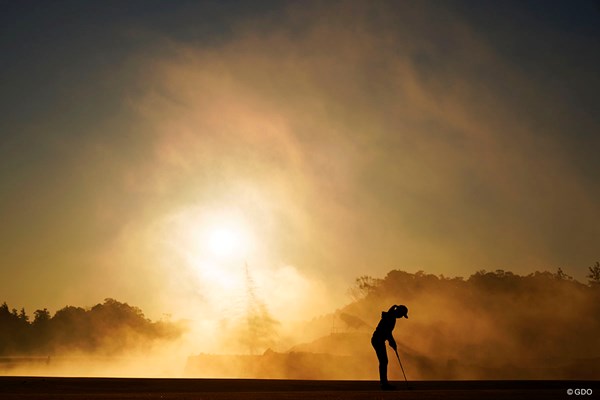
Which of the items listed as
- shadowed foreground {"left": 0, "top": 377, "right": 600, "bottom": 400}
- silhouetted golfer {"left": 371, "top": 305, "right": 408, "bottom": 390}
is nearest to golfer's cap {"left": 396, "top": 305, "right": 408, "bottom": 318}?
silhouetted golfer {"left": 371, "top": 305, "right": 408, "bottom": 390}

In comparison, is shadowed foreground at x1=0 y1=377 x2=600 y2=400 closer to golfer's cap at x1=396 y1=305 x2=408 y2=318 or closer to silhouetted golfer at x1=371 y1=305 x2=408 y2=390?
silhouetted golfer at x1=371 y1=305 x2=408 y2=390

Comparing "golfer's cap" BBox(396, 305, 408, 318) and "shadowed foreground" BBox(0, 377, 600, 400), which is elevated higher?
"golfer's cap" BBox(396, 305, 408, 318)

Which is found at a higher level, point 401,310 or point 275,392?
point 401,310

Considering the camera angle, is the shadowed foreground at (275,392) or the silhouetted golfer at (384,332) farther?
the silhouetted golfer at (384,332)

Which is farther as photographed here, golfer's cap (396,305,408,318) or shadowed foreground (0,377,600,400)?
golfer's cap (396,305,408,318)

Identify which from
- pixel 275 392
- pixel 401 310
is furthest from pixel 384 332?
pixel 275 392

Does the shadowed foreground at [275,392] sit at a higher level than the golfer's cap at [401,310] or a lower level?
lower

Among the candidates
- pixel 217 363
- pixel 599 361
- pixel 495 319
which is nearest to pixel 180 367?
pixel 217 363

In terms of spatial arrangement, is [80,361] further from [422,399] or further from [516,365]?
[422,399]

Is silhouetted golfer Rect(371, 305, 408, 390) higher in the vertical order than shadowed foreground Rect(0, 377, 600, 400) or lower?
higher

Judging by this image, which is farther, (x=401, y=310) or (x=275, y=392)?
(x=401, y=310)

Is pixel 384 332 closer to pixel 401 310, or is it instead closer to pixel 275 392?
pixel 401 310

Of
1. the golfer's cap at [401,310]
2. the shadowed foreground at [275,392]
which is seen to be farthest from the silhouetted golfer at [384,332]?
the shadowed foreground at [275,392]

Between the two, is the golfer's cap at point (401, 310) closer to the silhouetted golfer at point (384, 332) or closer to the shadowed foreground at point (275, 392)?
the silhouetted golfer at point (384, 332)
